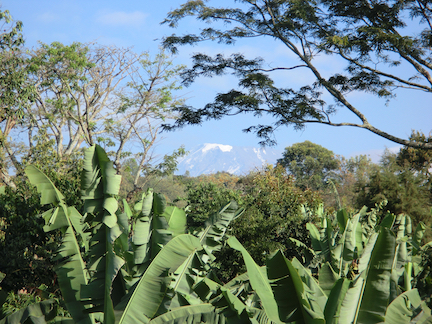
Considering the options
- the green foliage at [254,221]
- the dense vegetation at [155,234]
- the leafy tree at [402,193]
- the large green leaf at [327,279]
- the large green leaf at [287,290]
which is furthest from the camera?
the leafy tree at [402,193]

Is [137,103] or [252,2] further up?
[252,2]

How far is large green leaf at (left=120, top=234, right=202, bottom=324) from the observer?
2.87 m

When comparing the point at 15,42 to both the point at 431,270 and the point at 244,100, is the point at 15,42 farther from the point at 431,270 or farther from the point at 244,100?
the point at 431,270

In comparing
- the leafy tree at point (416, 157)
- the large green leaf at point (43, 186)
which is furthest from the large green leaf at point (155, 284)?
the leafy tree at point (416, 157)

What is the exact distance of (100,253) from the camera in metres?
3.11

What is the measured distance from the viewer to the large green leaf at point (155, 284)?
287 centimetres

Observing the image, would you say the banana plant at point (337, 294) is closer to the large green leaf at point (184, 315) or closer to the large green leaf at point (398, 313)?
the large green leaf at point (398, 313)

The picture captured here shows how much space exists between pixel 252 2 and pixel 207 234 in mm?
12742

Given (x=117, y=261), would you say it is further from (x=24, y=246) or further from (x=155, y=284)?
(x=24, y=246)

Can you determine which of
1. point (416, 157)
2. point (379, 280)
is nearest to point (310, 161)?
point (416, 157)

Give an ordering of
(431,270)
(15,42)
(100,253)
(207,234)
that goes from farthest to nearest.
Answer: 1. (15,42)
2. (431,270)
3. (207,234)
4. (100,253)

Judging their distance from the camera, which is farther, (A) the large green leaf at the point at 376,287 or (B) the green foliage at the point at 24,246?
(B) the green foliage at the point at 24,246

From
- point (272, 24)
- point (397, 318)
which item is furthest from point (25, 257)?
point (272, 24)

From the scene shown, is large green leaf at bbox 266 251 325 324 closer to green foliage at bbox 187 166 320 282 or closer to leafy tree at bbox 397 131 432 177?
green foliage at bbox 187 166 320 282
